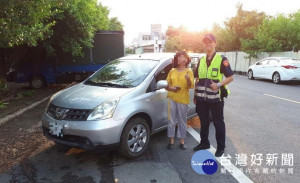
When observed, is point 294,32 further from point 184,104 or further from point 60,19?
point 184,104

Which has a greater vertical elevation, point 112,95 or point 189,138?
point 112,95

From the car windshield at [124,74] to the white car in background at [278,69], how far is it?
35.4 feet

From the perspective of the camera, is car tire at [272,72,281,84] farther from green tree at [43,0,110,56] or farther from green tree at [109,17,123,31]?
green tree at [109,17,123,31]

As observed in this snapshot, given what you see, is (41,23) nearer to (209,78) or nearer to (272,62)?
(209,78)

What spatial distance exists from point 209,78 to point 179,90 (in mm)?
560

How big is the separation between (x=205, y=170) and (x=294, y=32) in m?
17.3

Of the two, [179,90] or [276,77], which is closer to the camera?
[179,90]

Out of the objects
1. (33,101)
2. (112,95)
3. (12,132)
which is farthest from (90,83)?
(33,101)

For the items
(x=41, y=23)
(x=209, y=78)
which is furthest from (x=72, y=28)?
(x=209, y=78)

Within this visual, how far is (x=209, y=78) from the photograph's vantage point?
12.7ft

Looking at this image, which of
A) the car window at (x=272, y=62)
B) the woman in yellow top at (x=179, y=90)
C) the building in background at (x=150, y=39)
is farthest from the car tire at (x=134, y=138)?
the building in background at (x=150, y=39)

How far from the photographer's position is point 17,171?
3.72 meters

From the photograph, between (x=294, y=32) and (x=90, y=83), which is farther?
(x=294, y=32)

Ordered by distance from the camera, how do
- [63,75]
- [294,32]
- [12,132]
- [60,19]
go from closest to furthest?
[12,132]
[60,19]
[63,75]
[294,32]
